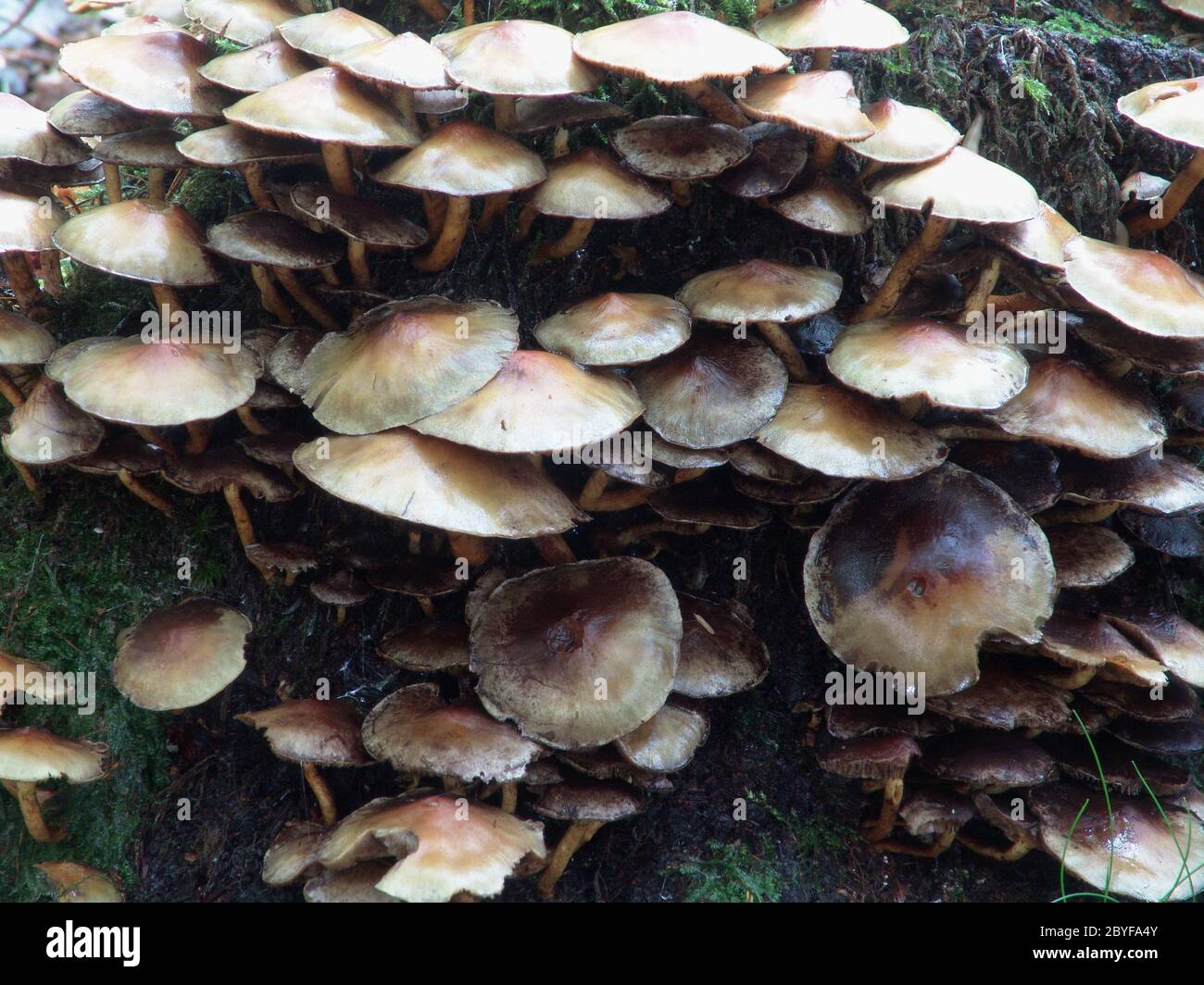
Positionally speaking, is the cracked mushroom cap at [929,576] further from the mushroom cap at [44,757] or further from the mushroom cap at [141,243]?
the mushroom cap at [44,757]

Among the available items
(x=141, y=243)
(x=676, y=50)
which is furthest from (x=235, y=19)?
(x=676, y=50)

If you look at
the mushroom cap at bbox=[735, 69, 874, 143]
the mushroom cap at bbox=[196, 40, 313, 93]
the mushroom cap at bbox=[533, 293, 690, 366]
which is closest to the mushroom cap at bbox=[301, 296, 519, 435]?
the mushroom cap at bbox=[533, 293, 690, 366]

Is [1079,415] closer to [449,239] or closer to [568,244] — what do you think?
[568,244]

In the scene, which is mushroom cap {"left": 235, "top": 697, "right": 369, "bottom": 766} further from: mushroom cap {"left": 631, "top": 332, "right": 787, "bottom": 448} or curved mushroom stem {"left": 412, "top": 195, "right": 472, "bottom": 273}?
curved mushroom stem {"left": 412, "top": 195, "right": 472, "bottom": 273}

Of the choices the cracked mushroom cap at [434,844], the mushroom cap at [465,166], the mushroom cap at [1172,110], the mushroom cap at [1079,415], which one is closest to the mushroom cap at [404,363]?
the mushroom cap at [465,166]
